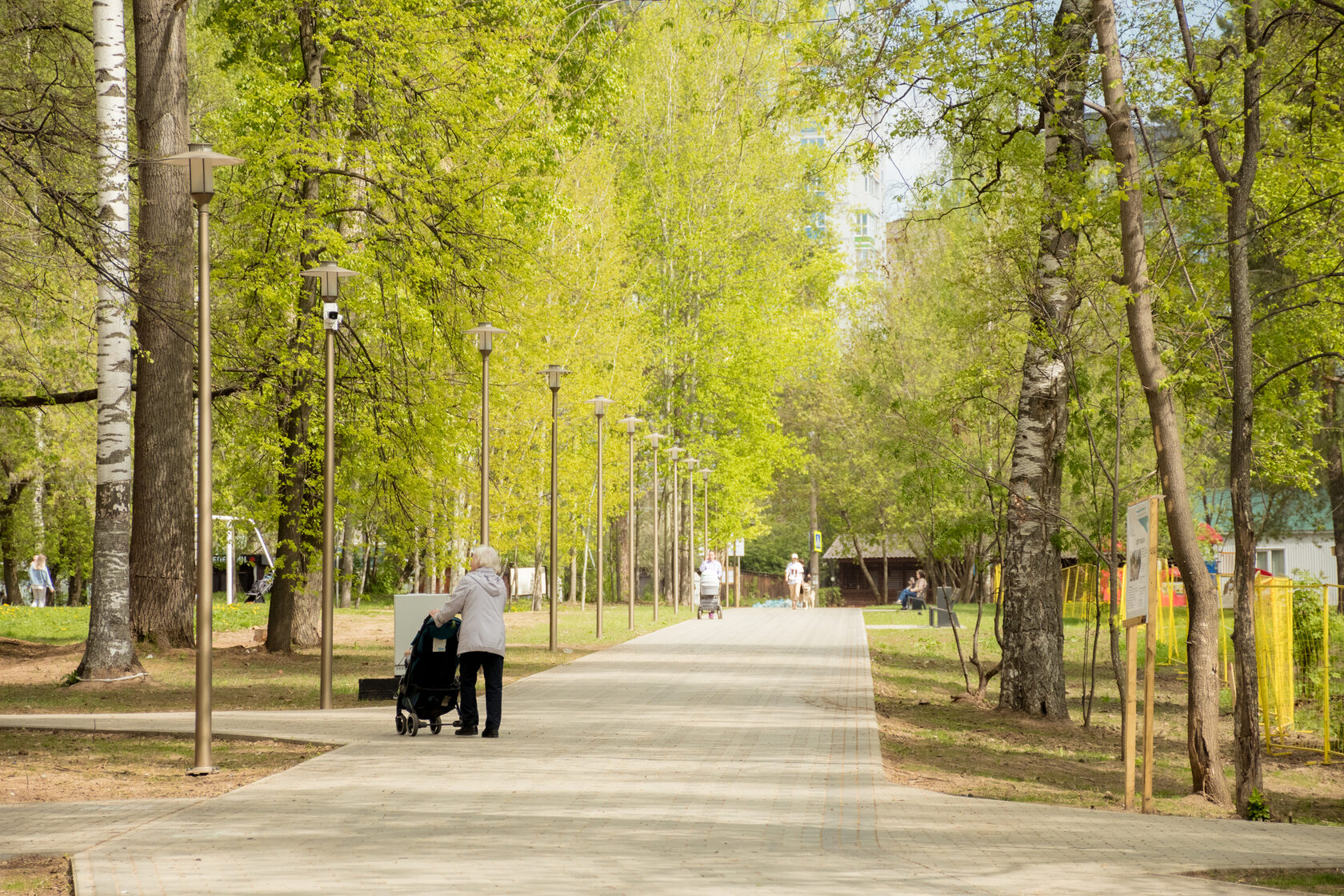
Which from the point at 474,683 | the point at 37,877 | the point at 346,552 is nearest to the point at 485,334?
the point at 474,683

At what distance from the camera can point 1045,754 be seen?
13844 millimetres

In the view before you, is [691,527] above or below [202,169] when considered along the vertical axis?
below

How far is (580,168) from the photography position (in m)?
37.8

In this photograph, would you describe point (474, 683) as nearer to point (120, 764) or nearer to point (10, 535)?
point (120, 764)

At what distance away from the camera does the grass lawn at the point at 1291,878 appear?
273 inches

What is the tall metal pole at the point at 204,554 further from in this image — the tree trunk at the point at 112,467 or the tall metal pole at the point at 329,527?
the tree trunk at the point at 112,467

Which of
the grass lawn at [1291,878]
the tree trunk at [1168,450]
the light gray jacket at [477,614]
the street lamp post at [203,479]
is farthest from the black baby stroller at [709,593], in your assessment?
the grass lawn at [1291,878]

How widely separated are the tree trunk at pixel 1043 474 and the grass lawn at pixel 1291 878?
317 inches

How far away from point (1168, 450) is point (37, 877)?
8.56 metres

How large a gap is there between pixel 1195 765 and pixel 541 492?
22.3 meters

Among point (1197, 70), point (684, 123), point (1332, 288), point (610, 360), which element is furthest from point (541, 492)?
point (1197, 70)

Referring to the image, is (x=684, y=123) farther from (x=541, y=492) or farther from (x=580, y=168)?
(x=541, y=492)

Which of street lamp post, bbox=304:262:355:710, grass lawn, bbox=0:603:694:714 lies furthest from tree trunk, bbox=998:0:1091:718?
street lamp post, bbox=304:262:355:710

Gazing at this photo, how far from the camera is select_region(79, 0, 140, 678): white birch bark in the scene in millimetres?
15211
